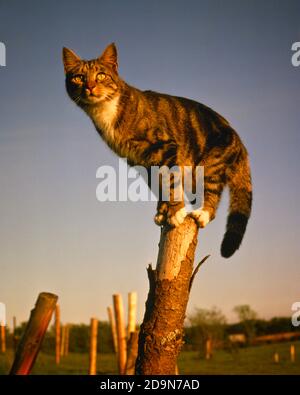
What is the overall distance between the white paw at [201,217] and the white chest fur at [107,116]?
0.97 meters

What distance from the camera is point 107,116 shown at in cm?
367

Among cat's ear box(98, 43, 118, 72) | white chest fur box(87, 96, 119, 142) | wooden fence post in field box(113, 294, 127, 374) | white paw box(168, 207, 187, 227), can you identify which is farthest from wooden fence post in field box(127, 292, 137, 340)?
white paw box(168, 207, 187, 227)

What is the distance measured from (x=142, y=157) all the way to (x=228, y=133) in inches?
34.7

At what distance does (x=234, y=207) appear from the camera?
3.85 metres

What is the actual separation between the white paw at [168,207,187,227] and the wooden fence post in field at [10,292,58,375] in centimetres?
94

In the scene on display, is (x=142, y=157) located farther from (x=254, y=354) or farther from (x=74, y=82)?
(x=254, y=354)

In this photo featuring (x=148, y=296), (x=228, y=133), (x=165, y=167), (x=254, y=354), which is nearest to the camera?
(x=148, y=296)

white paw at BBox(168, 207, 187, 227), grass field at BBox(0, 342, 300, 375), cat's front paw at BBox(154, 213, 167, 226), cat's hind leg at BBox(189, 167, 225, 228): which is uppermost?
cat's hind leg at BBox(189, 167, 225, 228)

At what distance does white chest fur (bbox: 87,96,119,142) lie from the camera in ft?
12.0

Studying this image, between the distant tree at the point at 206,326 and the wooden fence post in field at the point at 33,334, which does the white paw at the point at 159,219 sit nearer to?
the wooden fence post in field at the point at 33,334

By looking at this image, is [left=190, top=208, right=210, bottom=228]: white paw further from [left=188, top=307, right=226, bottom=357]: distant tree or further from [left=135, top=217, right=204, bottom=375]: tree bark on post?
[left=188, top=307, right=226, bottom=357]: distant tree

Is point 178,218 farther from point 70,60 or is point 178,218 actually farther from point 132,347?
point 132,347

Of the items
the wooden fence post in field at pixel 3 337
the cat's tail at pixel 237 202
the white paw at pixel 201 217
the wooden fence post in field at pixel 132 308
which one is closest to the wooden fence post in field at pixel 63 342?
the wooden fence post in field at pixel 3 337
